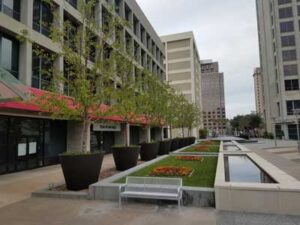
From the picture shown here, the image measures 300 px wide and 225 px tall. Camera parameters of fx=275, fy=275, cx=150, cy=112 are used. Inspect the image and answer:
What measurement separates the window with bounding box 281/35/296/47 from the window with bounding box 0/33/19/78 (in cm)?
6049

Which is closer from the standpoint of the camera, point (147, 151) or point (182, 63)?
point (147, 151)

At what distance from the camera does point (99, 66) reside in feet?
36.1

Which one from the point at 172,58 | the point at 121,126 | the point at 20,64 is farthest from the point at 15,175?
the point at 172,58

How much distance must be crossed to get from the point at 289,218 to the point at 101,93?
7654mm

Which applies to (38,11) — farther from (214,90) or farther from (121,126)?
(214,90)

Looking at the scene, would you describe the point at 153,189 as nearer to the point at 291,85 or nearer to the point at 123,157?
the point at 123,157

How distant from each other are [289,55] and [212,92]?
95.1 meters

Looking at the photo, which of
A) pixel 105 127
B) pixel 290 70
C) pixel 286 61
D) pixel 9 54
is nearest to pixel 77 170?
pixel 9 54

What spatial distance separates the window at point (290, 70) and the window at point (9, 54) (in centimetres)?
5943

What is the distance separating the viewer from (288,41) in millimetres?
61469

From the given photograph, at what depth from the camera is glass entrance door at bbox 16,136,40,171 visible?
15508 millimetres

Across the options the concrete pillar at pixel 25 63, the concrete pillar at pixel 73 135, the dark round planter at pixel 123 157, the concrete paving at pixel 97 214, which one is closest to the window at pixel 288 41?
the concrete pillar at pixel 73 135

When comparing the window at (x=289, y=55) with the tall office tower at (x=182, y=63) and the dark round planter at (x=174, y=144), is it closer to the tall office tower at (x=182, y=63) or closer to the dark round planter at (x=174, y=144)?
the tall office tower at (x=182, y=63)

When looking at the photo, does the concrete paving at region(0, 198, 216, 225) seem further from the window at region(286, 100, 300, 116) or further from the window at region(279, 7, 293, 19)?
the window at region(279, 7, 293, 19)
